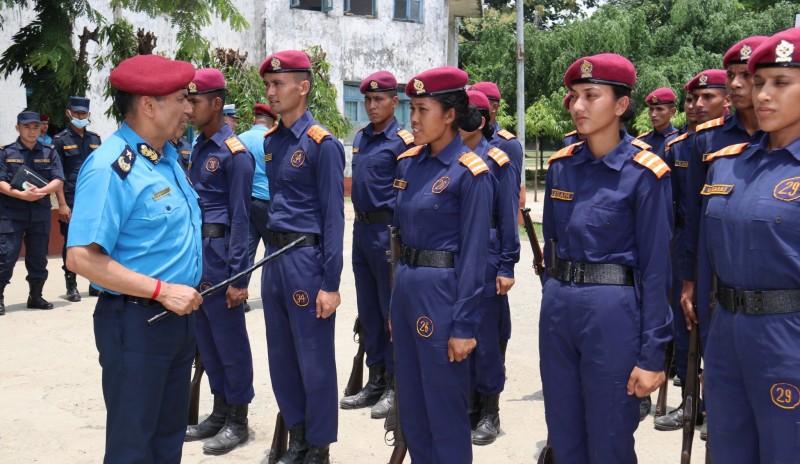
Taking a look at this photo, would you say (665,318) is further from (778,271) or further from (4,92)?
(4,92)

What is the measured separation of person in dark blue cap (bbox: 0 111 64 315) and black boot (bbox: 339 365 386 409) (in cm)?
493

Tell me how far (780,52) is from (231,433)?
3.84 meters

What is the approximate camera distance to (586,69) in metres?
3.73

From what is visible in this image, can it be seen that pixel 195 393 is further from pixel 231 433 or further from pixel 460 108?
pixel 460 108

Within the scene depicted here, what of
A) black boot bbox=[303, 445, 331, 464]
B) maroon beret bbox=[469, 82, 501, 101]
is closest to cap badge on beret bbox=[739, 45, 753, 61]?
maroon beret bbox=[469, 82, 501, 101]

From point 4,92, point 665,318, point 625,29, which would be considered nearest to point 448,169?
point 665,318

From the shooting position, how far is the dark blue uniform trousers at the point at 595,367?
11.7 feet

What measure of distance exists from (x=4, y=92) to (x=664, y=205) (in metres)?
15.0

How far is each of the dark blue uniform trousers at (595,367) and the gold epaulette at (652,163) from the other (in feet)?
1.65

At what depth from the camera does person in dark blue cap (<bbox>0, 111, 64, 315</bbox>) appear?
9.68 metres

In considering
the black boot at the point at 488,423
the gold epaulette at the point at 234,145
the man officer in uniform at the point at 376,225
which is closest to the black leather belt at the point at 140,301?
the gold epaulette at the point at 234,145

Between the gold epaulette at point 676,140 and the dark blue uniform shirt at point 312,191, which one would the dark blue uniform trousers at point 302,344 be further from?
the gold epaulette at point 676,140

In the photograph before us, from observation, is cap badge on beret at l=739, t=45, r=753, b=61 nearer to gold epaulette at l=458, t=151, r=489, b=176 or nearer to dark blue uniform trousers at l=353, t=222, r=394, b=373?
gold epaulette at l=458, t=151, r=489, b=176

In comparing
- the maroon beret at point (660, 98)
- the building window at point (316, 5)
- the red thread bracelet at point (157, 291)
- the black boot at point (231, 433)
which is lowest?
the black boot at point (231, 433)
